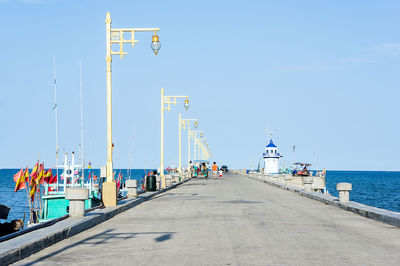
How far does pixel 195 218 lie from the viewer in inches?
728

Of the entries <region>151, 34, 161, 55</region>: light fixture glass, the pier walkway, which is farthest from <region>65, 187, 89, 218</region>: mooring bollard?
<region>151, 34, 161, 55</region>: light fixture glass

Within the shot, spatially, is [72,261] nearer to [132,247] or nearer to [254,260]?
[132,247]

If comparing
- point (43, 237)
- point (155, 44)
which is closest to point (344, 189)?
point (155, 44)

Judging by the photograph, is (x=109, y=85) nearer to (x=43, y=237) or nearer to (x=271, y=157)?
(x=43, y=237)

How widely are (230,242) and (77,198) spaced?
567cm

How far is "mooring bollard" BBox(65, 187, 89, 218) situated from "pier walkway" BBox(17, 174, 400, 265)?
82 centimetres

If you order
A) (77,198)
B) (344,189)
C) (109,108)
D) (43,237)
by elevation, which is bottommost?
(43,237)

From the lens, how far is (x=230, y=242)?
12.5m

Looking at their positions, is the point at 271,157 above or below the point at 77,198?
above

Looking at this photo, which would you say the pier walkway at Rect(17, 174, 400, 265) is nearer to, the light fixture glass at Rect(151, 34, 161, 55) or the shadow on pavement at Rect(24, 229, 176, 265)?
the shadow on pavement at Rect(24, 229, 176, 265)

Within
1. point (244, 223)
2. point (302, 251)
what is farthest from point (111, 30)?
point (302, 251)

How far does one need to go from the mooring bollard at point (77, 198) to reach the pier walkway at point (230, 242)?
0.82m

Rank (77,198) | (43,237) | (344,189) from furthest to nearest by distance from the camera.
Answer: (344,189)
(77,198)
(43,237)

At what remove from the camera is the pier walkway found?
1035 centimetres
